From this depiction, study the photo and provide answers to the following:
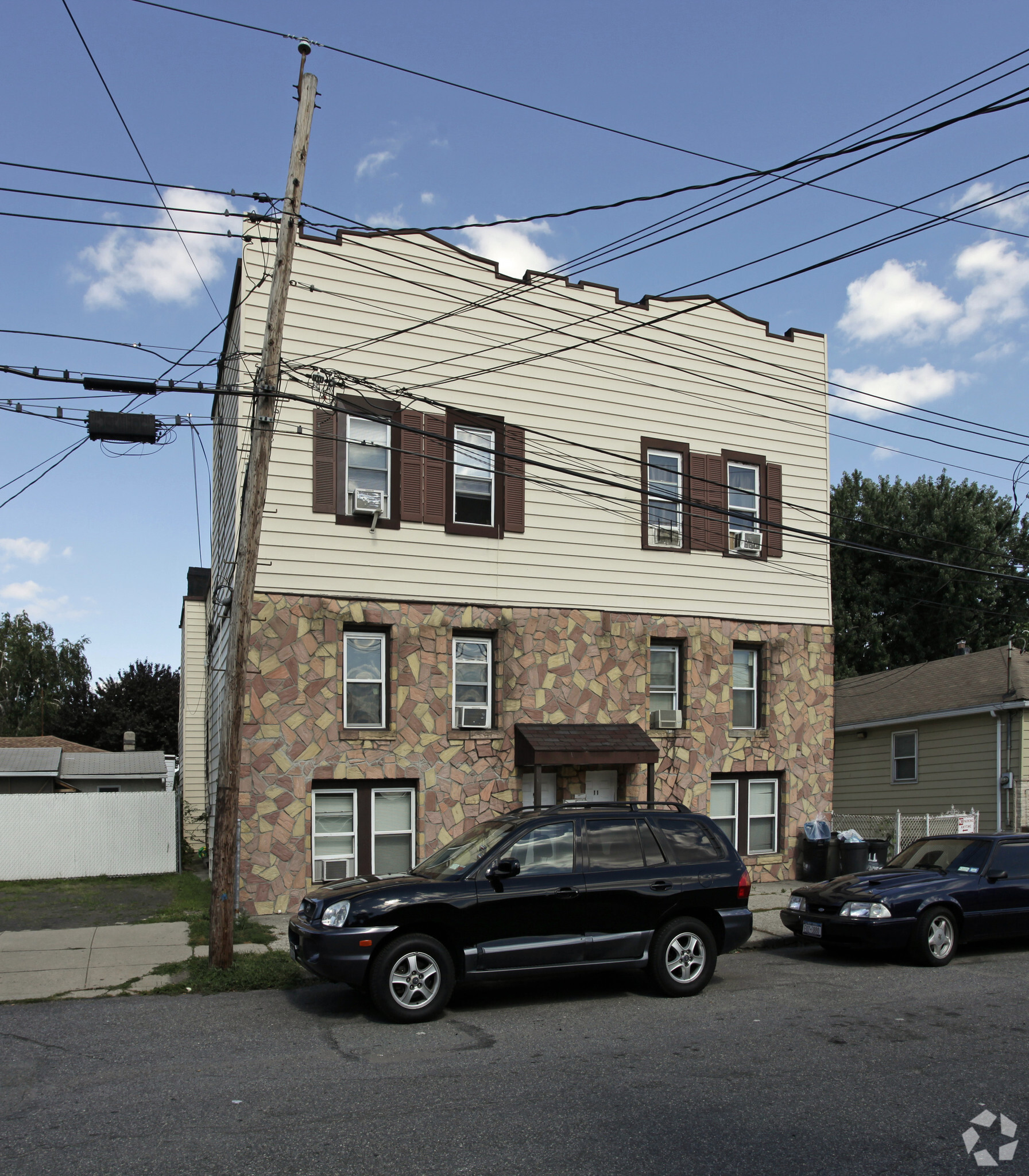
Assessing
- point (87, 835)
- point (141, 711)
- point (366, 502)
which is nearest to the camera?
point (366, 502)

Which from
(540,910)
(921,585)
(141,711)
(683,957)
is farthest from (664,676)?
(141,711)

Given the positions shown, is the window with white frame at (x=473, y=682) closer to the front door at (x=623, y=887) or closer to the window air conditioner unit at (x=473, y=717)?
the window air conditioner unit at (x=473, y=717)

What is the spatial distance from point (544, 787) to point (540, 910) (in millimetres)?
7024

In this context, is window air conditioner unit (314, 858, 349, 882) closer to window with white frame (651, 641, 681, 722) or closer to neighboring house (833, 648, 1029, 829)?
window with white frame (651, 641, 681, 722)

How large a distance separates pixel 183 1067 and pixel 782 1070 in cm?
414

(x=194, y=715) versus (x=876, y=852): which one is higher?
(x=194, y=715)

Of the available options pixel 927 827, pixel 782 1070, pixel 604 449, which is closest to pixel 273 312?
pixel 604 449

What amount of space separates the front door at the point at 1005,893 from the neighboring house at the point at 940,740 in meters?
9.84

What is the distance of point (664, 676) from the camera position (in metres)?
17.6

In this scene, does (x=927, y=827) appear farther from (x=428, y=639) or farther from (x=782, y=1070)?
(x=782, y=1070)

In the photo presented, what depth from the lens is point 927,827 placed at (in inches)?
766

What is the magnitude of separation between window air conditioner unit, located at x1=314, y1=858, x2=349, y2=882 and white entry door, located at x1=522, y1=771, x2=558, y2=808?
2.89 metres

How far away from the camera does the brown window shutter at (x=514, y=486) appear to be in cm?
1645

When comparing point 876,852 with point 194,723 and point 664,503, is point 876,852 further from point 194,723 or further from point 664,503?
point 194,723
